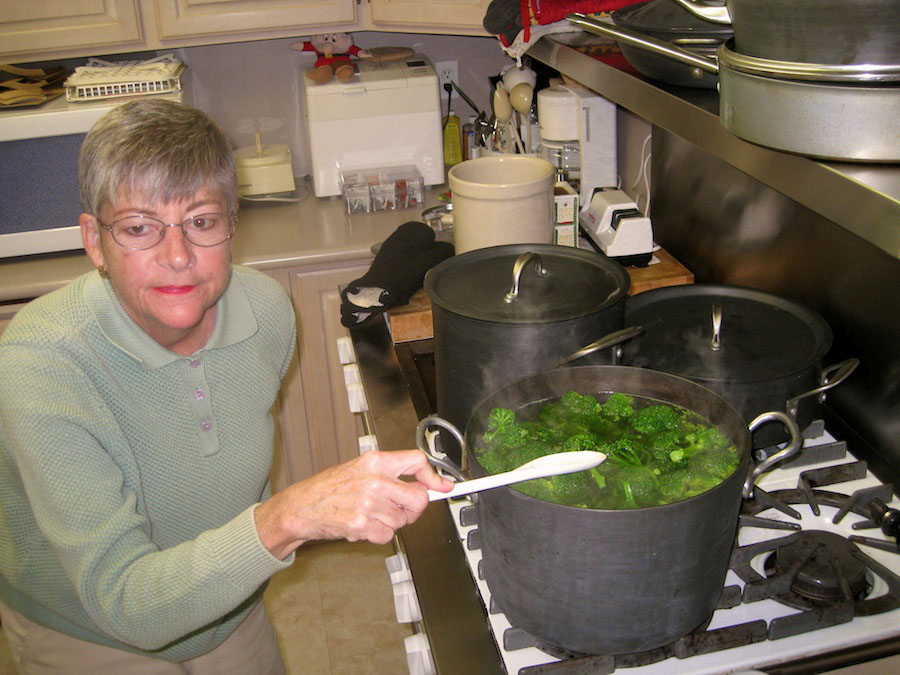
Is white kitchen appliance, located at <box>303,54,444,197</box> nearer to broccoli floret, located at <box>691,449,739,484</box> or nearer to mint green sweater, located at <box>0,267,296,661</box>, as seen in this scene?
mint green sweater, located at <box>0,267,296,661</box>

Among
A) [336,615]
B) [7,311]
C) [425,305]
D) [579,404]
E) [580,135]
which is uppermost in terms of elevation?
[580,135]

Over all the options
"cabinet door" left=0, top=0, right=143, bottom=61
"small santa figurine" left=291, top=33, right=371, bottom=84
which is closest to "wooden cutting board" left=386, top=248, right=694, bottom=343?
"small santa figurine" left=291, top=33, right=371, bottom=84

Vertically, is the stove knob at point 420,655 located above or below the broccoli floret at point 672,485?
below

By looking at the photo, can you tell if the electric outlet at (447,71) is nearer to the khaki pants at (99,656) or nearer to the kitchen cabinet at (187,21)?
the kitchen cabinet at (187,21)

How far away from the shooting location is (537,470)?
2.68 feet

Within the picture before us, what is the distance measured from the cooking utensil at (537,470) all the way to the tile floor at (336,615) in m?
1.44

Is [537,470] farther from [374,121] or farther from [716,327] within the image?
[374,121]

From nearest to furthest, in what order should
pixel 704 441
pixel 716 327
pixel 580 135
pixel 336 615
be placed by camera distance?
pixel 704 441
pixel 716 327
pixel 580 135
pixel 336 615

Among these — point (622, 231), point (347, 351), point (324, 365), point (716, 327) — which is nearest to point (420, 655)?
point (716, 327)

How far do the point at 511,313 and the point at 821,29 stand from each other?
0.56 metres

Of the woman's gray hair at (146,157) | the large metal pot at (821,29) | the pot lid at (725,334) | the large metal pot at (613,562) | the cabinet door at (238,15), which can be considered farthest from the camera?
the cabinet door at (238,15)

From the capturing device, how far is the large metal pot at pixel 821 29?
0.58 m

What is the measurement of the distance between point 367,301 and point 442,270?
420 mm

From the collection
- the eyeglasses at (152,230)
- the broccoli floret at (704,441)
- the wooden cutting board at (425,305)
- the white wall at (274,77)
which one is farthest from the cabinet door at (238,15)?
the broccoli floret at (704,441)
